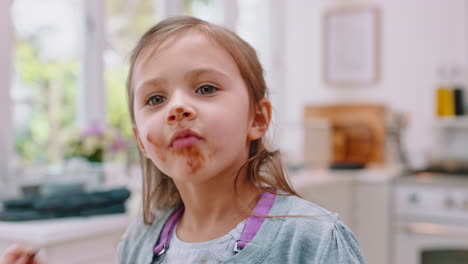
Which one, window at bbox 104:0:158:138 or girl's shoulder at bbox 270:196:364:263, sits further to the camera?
window at bbox 104:0:158:138

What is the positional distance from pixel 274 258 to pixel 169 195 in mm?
254

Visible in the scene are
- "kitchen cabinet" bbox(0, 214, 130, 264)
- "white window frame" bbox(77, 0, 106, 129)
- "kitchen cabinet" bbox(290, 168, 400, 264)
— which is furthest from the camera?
"kitchen cabinet" bbox(290, 168, 400, 264)

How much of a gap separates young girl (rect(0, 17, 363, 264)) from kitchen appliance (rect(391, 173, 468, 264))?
209 centimetres

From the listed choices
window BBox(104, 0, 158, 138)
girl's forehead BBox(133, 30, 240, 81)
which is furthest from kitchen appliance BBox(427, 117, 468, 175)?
girl's forehead BBox(133, 30, 240, 81)

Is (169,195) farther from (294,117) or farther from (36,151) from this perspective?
(294,117)

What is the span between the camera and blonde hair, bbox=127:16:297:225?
72 cm

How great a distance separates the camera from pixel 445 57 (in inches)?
128

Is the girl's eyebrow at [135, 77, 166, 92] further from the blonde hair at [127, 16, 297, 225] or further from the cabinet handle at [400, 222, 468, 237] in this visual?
the cabinet handle at [400, 222, 468, 237]

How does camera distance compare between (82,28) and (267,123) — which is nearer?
(267,123)

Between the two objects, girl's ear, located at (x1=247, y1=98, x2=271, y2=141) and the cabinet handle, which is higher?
girl's ear, located at (x1=247, y1=98, x2=271, y2=141)

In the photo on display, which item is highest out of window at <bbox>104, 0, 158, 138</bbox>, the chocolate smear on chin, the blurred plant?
window at <bbox>104, 0, 158, 138</bbox>

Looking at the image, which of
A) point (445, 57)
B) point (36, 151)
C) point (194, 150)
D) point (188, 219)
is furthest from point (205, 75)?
point (445, 57)

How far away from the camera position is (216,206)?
733 mm

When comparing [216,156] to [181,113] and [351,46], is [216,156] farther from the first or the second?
[351,46]
